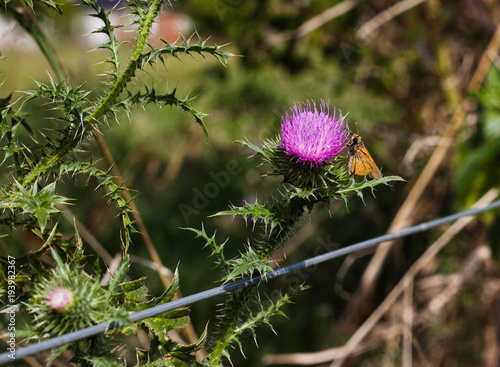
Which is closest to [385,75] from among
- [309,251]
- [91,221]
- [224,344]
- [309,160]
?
[309,251]

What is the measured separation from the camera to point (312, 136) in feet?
3.61

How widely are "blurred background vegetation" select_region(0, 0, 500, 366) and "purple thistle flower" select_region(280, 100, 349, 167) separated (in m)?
1.43

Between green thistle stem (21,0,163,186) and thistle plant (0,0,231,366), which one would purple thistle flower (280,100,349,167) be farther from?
green thistle stem (21,0,163,186)

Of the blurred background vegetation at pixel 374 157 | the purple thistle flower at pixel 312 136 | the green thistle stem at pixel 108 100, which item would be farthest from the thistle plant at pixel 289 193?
the blurred background vegetation at pixel 374 157

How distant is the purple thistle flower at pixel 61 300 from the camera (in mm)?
835

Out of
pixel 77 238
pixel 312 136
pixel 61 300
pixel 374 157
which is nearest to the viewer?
pixel 61 300

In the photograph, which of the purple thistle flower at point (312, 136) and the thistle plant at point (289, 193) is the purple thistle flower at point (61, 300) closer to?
the thistle plant at point (289, 193)

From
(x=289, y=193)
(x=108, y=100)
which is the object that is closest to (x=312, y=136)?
(x=289, y=193)

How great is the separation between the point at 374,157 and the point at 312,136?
277 centimetres

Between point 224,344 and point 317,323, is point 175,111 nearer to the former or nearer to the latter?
point 317,323

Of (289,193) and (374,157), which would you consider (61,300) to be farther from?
(374,157)

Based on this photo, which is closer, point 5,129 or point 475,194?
point 5,129

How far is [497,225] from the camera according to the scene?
99.0 inches

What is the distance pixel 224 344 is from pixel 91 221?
273 centimetres
